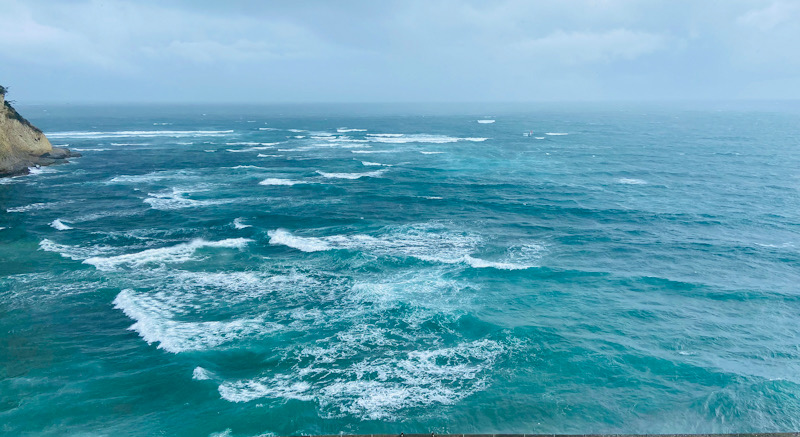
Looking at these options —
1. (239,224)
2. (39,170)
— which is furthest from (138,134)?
(239,224)

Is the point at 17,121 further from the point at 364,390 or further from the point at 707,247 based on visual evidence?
the point at 707,247

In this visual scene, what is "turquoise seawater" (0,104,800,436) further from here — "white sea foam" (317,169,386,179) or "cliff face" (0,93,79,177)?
"cliff face" (0,93,79,177)

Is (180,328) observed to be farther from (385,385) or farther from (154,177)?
(154,177)

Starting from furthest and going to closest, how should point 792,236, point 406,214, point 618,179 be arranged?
point 618,179
point 406,214
point 792,236

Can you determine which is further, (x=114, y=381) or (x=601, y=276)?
(x=601, y=276)

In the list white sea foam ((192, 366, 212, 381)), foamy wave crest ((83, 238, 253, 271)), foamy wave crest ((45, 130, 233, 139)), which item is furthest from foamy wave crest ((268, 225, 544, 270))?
foamy wave crest ((45, 130, 233, 139))

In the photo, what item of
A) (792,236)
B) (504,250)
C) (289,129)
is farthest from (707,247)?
(289,129)

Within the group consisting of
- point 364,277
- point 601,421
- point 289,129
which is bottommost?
point 601,421
